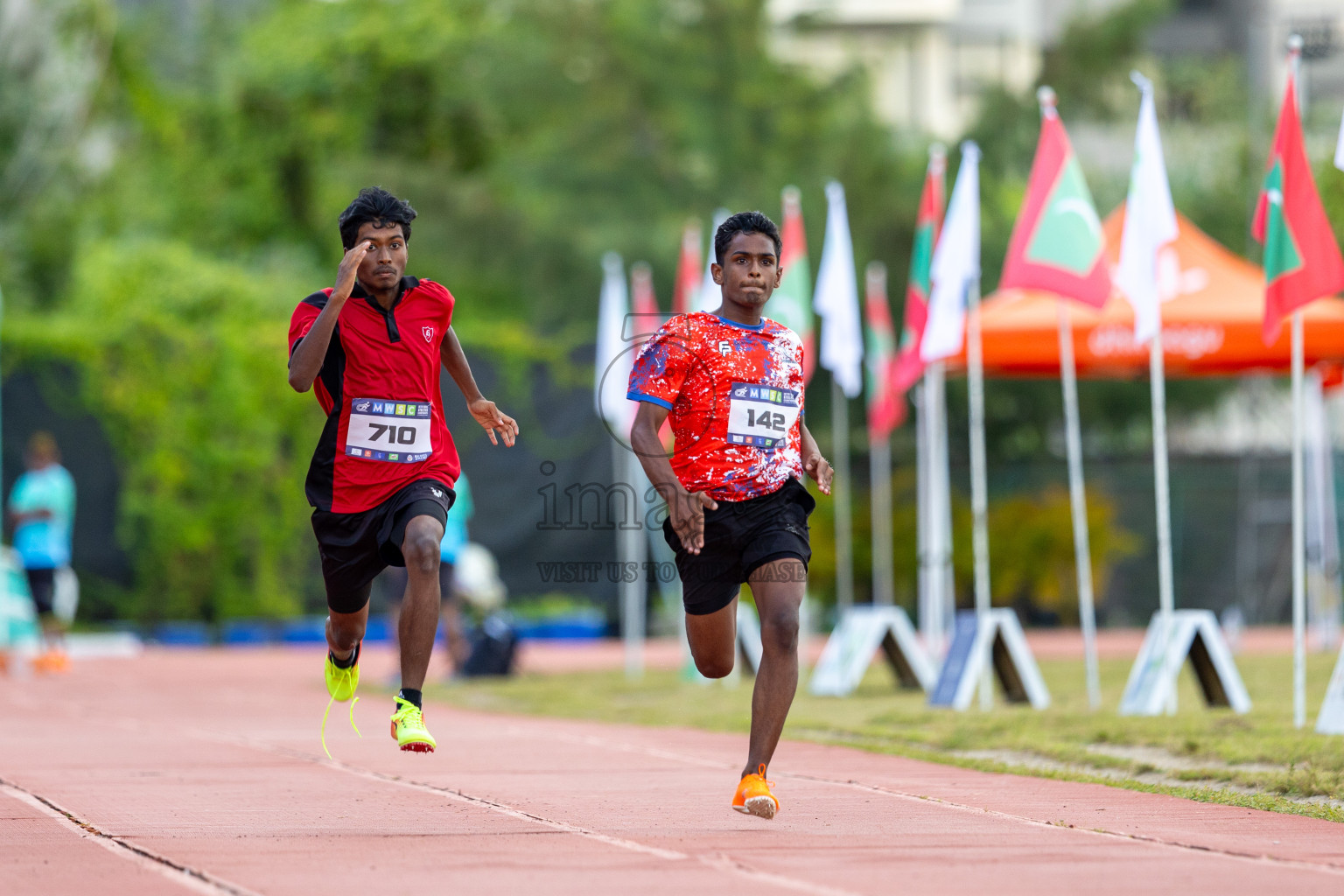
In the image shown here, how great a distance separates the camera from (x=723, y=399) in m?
6.30

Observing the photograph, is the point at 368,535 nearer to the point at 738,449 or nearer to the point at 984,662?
the point at 738,449

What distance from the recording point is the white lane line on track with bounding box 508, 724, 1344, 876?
527 cm

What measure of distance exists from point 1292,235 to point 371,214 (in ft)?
17.3

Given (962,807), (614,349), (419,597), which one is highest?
(614,349)

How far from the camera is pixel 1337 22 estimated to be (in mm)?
43219

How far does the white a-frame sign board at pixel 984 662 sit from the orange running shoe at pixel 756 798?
5.09 m

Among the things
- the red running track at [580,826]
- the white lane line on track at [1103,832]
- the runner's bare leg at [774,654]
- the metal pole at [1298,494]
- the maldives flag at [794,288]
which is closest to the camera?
the red running track at [580,826]

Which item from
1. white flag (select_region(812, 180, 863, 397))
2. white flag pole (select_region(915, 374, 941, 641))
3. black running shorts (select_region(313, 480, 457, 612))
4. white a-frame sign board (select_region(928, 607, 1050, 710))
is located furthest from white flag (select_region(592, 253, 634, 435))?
black running shorts (select_region(313, 480, 457, 612))

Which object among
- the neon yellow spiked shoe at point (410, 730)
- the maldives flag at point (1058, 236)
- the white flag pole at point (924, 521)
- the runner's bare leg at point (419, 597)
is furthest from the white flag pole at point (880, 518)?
the neon yellow spiked shoe at point (410, 730)

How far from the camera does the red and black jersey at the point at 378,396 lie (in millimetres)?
6668

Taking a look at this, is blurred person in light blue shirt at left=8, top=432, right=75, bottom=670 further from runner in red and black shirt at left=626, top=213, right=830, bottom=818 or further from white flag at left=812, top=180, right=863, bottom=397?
runner in red and black shirt at left=626, top=213, right=830, bottom=818

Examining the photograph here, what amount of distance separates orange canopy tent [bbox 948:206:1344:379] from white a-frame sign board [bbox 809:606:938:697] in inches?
123

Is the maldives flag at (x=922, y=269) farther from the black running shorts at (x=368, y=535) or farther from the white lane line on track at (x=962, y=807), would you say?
the black running shorts at (x=368, y=535)

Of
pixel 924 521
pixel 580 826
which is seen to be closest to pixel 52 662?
pixel 924 521
